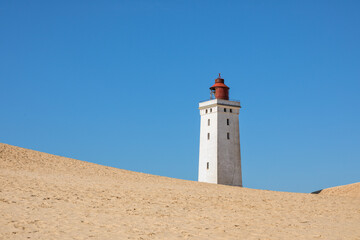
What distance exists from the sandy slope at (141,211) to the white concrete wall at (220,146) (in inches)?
437

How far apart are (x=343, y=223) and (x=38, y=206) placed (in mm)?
13870

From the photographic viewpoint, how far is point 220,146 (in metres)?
42.9

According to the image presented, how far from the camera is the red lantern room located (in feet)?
148

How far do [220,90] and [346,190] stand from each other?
14774 mm

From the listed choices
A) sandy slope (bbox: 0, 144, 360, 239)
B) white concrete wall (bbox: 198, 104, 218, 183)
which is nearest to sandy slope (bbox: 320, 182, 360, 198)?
sandy slope (bbox: 0, 144, 360, 239)

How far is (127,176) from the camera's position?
110 feet

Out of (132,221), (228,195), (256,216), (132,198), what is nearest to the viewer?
(132,221)

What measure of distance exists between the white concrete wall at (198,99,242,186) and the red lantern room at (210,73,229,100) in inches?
38.6

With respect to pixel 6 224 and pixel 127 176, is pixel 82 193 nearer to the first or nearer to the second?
pixel 6 224

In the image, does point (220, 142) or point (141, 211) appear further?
point (220, 142)

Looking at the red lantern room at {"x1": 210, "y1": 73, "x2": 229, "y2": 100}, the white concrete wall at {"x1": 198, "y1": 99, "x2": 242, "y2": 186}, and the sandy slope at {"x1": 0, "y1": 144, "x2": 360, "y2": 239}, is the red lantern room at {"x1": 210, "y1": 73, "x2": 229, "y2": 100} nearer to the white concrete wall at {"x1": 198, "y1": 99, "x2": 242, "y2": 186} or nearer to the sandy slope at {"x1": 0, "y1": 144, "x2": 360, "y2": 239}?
the white concrete wall at {"x1": 198, "y1": 99, "x2": 242, "y2": 186}

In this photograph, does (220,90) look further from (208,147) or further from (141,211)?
(141,211)

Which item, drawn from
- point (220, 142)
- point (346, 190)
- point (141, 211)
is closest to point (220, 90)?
point (220, 142)

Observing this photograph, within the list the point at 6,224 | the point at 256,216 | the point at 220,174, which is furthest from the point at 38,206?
the point at 220,174
